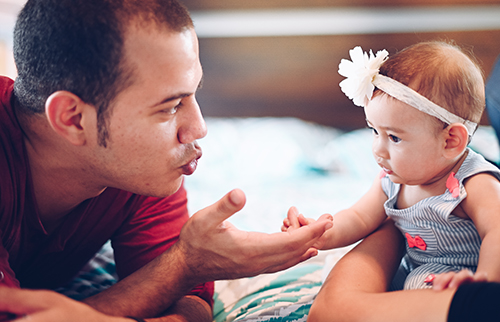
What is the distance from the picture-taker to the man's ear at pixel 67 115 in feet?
2.89

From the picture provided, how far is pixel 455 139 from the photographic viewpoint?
0.95 meters

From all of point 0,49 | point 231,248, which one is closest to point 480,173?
point 231,248

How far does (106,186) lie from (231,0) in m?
2.63

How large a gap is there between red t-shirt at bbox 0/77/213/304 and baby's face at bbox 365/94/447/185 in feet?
1.84

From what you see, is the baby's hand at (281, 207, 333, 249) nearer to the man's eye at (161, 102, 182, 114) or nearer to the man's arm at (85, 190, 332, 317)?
the man's arm at (85, 190, 332, 317)

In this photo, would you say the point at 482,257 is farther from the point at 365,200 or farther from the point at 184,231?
the point at 184,231

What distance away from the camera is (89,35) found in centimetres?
86

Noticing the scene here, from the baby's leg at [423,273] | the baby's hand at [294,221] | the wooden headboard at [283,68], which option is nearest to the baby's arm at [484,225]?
the baby's leg at [423,273]

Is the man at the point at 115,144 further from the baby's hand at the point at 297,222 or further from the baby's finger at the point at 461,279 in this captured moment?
the baby's finger at the point at 461,279

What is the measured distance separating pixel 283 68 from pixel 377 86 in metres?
2.44

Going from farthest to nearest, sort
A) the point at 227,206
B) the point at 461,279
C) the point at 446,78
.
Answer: the point at 446,78, the point at 227,206, the point at 461,279

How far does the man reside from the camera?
2.87 ft

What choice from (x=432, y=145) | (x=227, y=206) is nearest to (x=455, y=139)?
(x=432, y=145)

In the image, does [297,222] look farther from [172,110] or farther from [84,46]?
[84,46]
